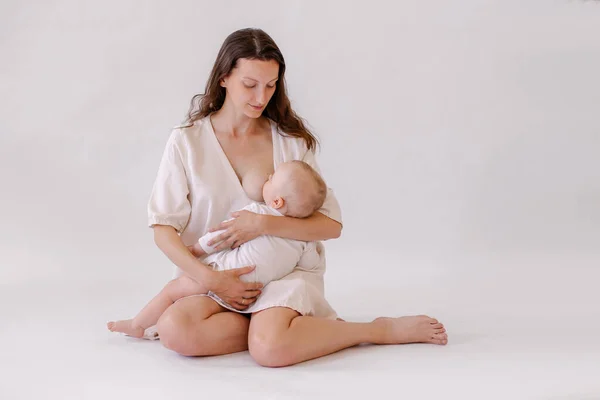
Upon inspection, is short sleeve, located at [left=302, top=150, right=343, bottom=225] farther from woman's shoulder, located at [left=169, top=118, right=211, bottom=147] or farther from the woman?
woman's shoulder, located at [left=169, top=118, right=211, bottom=147]

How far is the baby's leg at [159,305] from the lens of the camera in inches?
119

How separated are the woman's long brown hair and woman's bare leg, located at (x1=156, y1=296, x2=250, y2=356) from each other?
0.68 m

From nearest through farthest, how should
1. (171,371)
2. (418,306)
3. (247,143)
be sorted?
(171,371) → (247,143) → (418,306)

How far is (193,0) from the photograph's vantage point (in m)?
4.49

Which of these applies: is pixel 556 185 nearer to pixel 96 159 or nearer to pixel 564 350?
pixel 564 350

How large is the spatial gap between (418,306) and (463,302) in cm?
18

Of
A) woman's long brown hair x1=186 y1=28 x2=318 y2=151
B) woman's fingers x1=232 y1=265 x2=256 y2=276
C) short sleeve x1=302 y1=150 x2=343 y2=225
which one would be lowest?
woman's fingers x1=232 y1=265 x2=256 y2=276

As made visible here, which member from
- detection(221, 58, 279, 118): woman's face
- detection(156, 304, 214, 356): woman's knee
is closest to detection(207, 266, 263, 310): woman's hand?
detection(156, 304, 214, 356): woman's knee

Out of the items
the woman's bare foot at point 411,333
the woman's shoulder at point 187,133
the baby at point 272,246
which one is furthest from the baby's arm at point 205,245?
the woman's bare foot at point 411,333

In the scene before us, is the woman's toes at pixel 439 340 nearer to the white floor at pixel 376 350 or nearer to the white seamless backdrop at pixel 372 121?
the white floor at pixel 376 350

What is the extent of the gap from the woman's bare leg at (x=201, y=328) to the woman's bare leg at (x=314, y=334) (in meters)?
0.08

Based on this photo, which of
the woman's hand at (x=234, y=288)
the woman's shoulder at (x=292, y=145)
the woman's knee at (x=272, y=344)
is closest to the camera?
the woman's knee at (x=272, y=344)

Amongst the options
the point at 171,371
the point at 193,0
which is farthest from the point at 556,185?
the point at 171,371

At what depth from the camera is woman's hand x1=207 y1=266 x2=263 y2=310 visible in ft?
9.57
